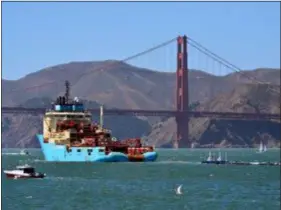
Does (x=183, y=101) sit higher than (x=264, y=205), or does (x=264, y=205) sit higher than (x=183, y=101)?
(x=183, y=101)

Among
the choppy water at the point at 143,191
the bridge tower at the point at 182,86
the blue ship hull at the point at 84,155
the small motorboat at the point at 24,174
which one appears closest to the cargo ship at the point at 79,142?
the blue ship hull at the point at 84,155

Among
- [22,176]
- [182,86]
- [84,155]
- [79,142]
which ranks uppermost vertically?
[182,86]

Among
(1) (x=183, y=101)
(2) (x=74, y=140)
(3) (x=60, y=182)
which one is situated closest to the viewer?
(3) (x=60, y=182)

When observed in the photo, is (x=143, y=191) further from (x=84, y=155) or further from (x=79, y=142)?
(x=79, y=142)

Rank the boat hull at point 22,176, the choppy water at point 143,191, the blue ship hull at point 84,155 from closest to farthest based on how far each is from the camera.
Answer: the choppy water at point 143,191
the boat hull at point 22,176
the blue ship hull at point 84,155

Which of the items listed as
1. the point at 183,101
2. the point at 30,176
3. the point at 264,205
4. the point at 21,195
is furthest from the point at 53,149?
the point at 183,101

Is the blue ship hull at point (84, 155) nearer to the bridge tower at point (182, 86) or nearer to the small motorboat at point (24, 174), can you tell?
the small motorboat at point (24, 174)

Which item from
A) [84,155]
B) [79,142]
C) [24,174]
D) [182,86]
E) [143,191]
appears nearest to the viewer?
[143,191]

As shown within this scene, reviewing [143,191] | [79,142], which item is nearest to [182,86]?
[79,142]

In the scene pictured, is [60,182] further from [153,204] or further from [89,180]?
[153,204]
